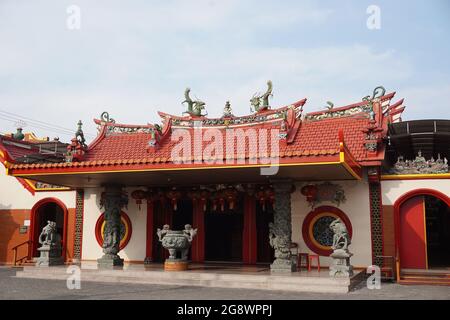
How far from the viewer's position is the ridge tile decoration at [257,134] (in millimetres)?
12500

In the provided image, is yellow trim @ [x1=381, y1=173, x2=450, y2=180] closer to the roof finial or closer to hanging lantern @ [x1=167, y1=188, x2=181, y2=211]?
hanging lantern @ [x1=167, y1=188, x2=181, y2=211]

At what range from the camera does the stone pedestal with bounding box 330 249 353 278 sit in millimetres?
10937

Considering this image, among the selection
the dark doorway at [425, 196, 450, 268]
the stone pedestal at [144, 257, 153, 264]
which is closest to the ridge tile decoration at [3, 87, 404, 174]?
Answer: the stone pedestal at [144, 257, 153, 264]

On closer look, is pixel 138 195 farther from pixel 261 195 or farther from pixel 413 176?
pixel 413 176

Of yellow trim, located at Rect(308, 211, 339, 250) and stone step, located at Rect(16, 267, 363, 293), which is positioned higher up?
yellow trim, located at Rect(308, 211, 339, 250)

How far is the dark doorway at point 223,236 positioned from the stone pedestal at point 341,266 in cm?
493

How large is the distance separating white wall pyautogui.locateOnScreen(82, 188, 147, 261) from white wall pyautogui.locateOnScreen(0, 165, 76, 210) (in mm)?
776

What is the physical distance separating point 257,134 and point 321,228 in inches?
141

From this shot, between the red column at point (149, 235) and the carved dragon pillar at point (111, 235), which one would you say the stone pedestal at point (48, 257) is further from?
the red column at point (149, 235)

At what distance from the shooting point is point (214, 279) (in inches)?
452

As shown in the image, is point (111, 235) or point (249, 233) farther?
point (249, 233)

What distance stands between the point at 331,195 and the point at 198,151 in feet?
14.6

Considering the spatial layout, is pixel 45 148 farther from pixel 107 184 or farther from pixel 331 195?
pixel 331 195

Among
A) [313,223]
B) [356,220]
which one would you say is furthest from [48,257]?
[356,220]
